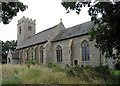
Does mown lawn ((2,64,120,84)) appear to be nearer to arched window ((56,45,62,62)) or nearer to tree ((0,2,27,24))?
tree ((0,2,27,24))

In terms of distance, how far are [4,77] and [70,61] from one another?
1409 cm

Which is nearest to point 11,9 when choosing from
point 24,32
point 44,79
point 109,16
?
point 44,79

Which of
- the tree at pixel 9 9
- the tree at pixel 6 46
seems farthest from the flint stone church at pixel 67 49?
the tree at pixel 6 46

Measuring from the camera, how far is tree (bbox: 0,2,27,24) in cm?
855

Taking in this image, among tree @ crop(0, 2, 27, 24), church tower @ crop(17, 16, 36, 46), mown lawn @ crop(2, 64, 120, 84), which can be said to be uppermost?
church tower @ crop(17, 16, 36, 46)

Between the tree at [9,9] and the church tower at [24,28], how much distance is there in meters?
32.9

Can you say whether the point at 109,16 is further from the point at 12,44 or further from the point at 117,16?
the point at 12,44

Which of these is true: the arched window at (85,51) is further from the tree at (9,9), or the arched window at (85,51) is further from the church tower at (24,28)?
the church tower at (24,28)

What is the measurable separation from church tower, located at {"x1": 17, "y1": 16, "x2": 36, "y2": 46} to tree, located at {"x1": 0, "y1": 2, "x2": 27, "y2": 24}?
32.9 meters

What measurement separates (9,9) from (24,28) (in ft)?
111

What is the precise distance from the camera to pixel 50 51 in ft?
86.4

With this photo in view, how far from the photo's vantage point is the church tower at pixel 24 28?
41062 mm

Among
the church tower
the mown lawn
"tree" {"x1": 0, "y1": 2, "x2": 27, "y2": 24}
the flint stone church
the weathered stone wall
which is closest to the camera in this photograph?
the mown lawn

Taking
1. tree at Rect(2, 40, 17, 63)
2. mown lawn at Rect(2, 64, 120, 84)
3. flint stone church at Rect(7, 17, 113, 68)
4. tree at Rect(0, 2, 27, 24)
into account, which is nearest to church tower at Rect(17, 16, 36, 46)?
flint stone church at Rect(7, 17, 113, 68)
